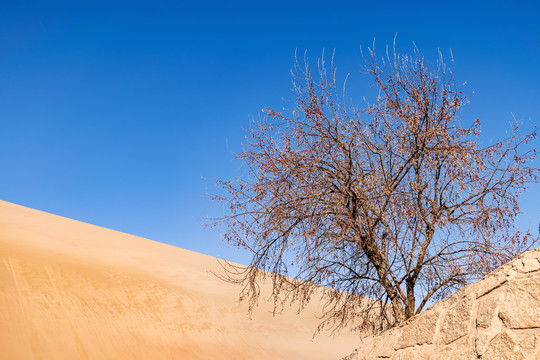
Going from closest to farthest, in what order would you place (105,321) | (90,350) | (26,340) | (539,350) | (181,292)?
1. (539,350)
2. (26,340)
3. (90,350)
4. (105,321)
5. (181,292)

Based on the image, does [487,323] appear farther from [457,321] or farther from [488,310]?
[457,321]

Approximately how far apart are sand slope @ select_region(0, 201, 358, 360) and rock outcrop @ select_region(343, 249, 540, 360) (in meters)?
12.2

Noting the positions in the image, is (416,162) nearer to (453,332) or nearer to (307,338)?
(453,332)

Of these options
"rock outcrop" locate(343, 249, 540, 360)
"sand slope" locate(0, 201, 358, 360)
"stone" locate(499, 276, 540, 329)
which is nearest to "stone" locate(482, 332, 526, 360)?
"rock outcrop" locate(343, 249, 540, 360)

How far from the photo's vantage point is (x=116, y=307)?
17656 mm

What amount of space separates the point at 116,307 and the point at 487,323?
16.9m

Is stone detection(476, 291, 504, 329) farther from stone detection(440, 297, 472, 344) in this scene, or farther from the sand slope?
the sand slope

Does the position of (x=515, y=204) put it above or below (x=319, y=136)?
below

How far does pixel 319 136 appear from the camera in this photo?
7680mm

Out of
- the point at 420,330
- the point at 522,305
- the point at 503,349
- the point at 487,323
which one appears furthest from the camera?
the point at 420,330

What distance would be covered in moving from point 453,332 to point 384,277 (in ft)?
13.3

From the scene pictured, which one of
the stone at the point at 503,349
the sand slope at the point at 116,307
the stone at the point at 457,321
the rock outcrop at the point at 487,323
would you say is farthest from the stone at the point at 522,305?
the sand slope at the point at 116,307

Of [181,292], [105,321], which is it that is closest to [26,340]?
[105,321]

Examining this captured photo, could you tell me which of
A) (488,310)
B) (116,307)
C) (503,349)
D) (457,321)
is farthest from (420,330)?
(116,307)
